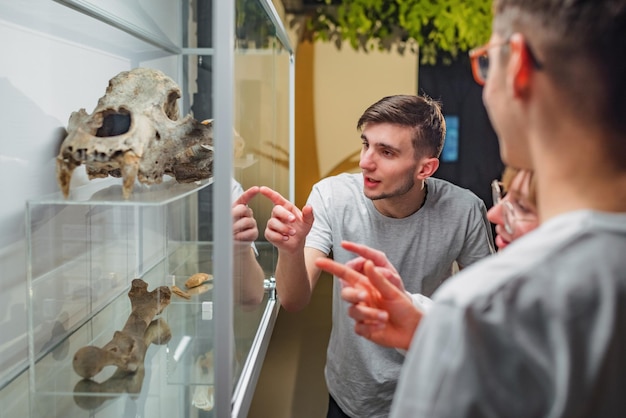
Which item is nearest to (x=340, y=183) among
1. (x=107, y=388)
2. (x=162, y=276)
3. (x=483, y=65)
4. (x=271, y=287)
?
(x=271, y=287)

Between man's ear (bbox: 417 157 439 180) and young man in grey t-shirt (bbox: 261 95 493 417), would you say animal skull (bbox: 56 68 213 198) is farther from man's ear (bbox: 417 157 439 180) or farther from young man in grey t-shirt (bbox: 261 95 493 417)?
man's ear (bbox: 417 157 439 180)

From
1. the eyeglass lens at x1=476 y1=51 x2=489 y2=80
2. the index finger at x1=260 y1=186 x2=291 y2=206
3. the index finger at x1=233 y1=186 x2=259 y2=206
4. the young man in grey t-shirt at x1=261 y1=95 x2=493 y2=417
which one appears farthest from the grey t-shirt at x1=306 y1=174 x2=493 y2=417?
the eyeglass lens at x1=476 y1=51 x2=489 y2=80

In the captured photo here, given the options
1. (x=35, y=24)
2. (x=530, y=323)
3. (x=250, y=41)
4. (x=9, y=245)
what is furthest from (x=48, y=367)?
(x=530, y=323)

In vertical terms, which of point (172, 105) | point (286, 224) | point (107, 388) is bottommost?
point (107, 388)

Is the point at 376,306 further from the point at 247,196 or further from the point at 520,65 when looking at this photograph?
the point at 520,65

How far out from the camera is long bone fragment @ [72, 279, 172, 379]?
103 centimetres

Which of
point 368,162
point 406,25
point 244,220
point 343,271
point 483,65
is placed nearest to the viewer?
point 483,65

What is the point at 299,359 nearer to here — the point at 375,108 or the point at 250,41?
the point at 375,108

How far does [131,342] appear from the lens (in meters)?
1.08

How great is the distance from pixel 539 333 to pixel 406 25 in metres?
2.83

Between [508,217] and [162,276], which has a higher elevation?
[508,217]

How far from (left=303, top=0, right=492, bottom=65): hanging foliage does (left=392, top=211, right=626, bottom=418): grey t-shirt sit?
2764 millimetres

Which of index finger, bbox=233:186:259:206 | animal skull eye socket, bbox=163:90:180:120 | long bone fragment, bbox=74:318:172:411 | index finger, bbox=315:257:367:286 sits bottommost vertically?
long bone fragment, bbox=74:318:172:411

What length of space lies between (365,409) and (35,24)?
120 cm
